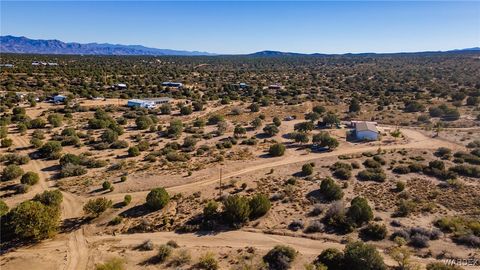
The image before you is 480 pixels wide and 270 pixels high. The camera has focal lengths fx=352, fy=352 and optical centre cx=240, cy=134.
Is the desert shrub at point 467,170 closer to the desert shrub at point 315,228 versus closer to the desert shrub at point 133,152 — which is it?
the desert shrub at point 315,228

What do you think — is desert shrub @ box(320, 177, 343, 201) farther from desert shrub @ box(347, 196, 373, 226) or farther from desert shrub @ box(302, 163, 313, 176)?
desert shrub @ box(302, 163, 313, 176)

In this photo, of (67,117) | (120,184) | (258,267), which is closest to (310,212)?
(258,267)

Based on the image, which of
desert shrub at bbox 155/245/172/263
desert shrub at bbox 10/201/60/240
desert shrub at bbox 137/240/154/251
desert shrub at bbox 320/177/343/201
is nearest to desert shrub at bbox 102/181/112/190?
desert shrub at bbox 10/201/60/240

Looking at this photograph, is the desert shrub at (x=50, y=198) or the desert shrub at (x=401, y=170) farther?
the desert shrub at (x=401, y=170)

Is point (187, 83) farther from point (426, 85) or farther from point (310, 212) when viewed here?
point (310, 212)

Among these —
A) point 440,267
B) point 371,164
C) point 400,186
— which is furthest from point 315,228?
point 371,164

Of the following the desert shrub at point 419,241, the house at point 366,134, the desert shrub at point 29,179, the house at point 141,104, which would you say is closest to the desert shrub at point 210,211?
the desert shrub at point 419,241
